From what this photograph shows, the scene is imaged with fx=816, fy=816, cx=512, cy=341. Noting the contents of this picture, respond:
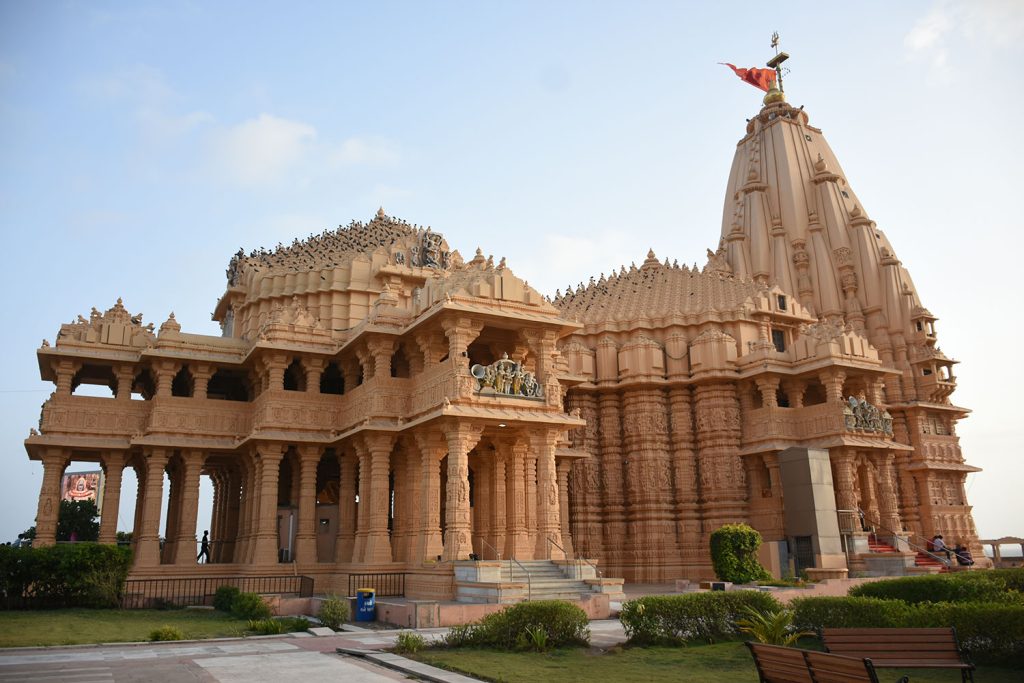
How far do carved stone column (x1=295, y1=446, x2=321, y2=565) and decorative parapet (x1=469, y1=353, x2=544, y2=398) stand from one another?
8.07 meters

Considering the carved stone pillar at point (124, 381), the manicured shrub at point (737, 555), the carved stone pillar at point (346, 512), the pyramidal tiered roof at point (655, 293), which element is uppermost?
the pyramidal tiered roof at point (655, 293)

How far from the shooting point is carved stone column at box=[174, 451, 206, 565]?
28.4m

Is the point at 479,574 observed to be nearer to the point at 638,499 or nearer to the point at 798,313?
the point at 638,499

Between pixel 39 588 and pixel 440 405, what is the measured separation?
40.7 ft

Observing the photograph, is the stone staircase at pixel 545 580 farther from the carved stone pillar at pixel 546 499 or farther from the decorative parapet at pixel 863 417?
the decorative parapet at pixel 863 417

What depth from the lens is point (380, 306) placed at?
27062mm

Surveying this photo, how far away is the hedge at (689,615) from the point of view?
15188 mm

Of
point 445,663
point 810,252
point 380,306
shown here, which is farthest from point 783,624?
point 810,252

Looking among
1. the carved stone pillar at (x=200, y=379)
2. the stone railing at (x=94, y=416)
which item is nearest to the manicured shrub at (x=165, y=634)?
the stone railing at (x=94, y=416)

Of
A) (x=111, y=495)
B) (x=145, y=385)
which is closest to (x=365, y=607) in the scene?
(x=111, y=495)

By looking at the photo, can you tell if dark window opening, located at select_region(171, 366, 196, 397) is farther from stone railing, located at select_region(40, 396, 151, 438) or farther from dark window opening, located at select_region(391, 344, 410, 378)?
dark window opening, located at select_region(391, 344, 410, 378)

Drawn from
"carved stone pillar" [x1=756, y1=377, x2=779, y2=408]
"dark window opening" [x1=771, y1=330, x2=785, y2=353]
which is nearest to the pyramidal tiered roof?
"dark window opening" [x1=771, y1=330, x2=785, y2=353]

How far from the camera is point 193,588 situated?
27.4 metres

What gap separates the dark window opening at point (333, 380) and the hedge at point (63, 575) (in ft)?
35.1
